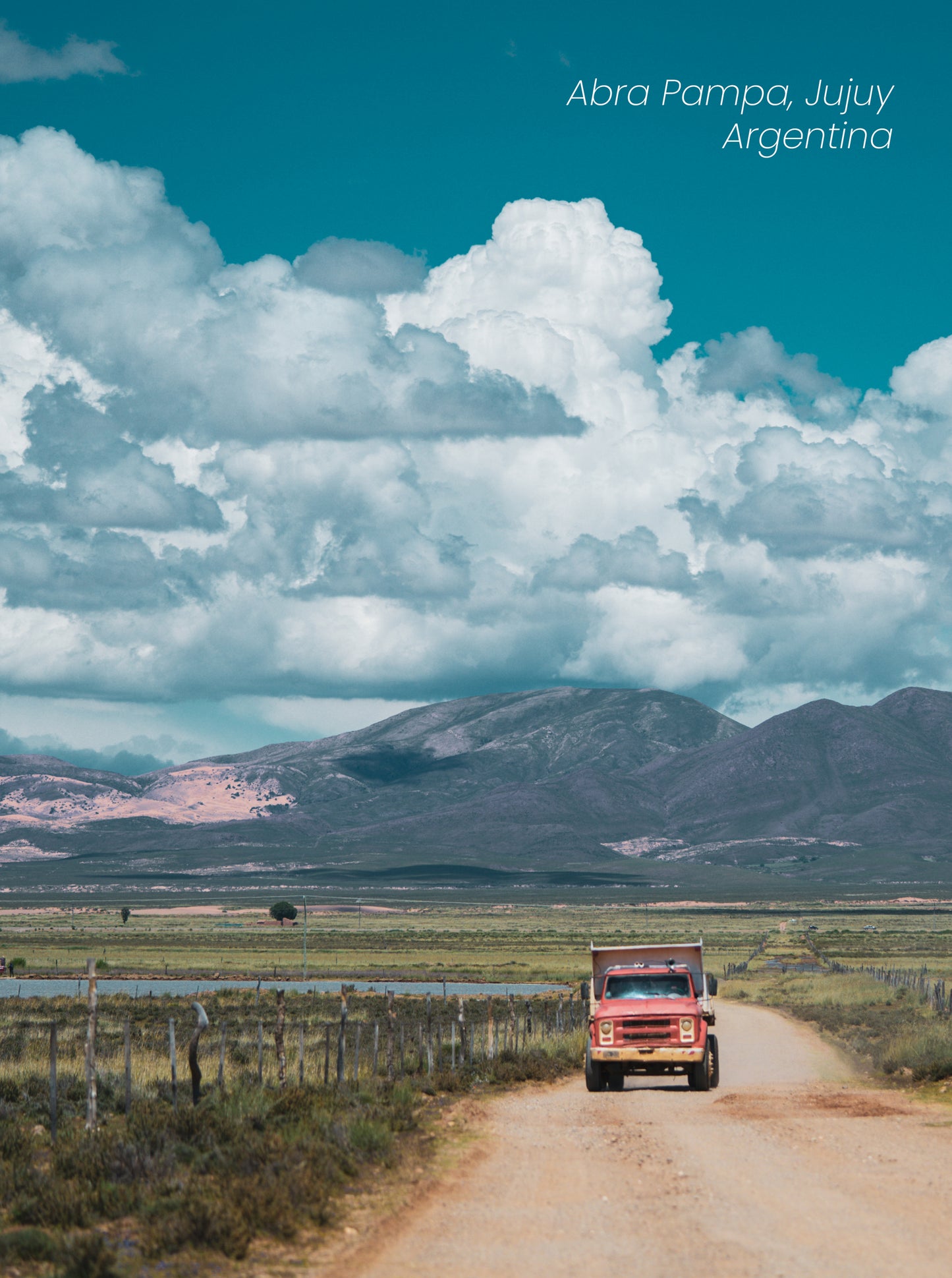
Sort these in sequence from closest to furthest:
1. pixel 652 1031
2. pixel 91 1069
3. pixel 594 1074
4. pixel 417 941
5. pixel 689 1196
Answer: pixel 689 1196 < pixel 91 1069 < pixel 652 1031 < pixel 594 1074 < pixel 417 941

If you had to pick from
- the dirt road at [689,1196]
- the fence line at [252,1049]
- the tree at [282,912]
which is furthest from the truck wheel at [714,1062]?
the tree at [282,912]

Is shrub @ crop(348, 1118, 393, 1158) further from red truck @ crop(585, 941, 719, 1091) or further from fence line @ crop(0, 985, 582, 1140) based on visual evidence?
red truck @ crop(585, 941, 719, 1091)

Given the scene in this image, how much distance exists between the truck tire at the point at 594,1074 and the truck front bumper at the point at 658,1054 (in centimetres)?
19

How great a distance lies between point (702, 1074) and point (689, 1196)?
1278cm

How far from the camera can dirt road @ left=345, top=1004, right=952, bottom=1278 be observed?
40.9ft

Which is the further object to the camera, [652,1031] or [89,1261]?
[652,1031]

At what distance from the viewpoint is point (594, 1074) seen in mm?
27844

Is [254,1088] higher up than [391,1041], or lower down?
lower down

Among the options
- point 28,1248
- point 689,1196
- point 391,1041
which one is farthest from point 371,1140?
point 391,1041

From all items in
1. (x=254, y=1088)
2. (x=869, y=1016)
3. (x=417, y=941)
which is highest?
(x=254, y=1088)

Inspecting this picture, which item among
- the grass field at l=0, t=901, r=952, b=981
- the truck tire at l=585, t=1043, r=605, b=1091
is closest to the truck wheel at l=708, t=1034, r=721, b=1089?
the truck tire at l=585, t=1043, r=605, b=1091

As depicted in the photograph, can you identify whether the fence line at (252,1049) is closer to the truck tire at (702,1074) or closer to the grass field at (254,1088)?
the grass field at (254,1088)

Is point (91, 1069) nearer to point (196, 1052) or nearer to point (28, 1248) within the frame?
point (196, 1052)

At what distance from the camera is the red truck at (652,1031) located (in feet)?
90.5
